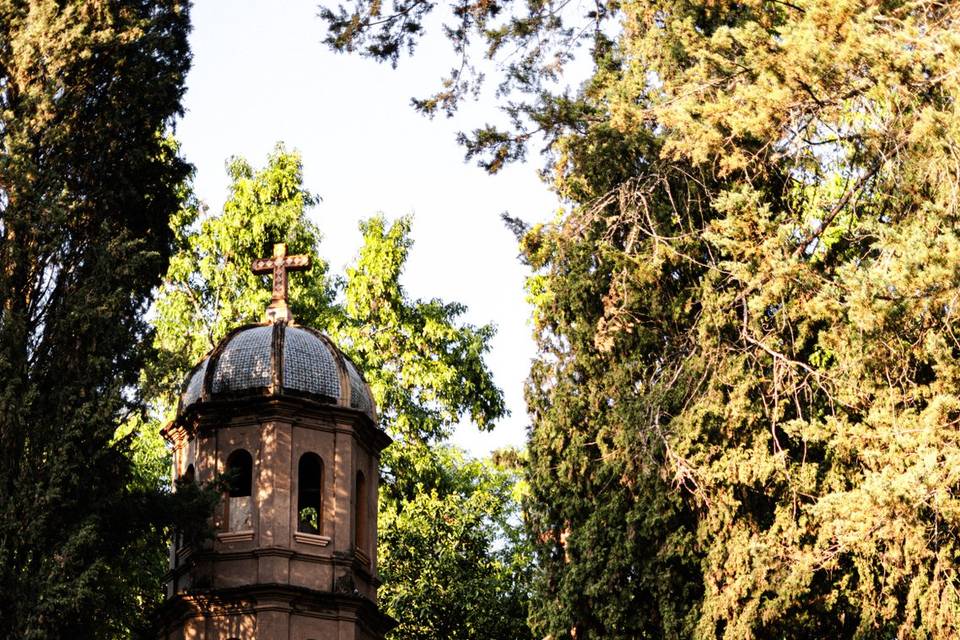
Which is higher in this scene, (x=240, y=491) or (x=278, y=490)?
(x=240, y=491)

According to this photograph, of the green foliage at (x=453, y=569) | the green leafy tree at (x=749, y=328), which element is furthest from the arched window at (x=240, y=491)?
the green foliage at (x=453, y=569)

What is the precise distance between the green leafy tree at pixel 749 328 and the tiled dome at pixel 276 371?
105 inches

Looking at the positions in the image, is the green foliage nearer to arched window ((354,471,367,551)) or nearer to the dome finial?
arched window ((354,471,367,551))

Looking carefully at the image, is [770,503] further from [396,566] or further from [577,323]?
[396,566]

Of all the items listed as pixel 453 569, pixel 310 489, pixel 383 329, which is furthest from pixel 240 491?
pixel 383 329

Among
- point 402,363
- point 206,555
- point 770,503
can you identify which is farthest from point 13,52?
point 402,363

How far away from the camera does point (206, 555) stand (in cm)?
1883

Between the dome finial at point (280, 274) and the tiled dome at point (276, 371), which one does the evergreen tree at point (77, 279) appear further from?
the dome finial at point (280, 274)

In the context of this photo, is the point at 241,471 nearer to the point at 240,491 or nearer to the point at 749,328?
the point at 240,491

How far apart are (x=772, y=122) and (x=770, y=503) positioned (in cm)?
507

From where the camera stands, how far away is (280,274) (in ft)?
71.3

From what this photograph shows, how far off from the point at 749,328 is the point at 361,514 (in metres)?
5.75

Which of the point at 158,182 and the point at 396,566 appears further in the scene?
the point at 396,566

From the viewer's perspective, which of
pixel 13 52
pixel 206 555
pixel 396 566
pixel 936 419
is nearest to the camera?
pixel 936 419
